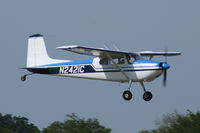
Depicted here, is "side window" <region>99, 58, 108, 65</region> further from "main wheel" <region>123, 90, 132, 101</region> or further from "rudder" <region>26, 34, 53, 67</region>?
"rudder" <region>26, 34, 53, 67</region>

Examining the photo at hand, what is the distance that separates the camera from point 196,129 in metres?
33.8

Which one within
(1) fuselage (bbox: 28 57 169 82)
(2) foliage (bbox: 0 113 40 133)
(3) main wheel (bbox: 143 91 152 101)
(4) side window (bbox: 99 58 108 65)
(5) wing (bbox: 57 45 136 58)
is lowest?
(2) foliage (bbox: 0 113 40 133)

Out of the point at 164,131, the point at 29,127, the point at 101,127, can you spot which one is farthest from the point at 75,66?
the point at 29,127

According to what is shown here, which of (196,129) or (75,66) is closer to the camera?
(75,66)

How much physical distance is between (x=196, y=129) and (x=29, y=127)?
3635cm

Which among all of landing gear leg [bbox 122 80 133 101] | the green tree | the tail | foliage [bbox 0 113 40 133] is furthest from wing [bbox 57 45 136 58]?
foliage [bbox 0 113 40 133]

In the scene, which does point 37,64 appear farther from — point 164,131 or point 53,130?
point 53,130

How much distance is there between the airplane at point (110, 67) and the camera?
2688 centimetres

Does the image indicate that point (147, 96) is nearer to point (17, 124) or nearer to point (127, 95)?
point (127, 95)

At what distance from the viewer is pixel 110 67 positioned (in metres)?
27.9

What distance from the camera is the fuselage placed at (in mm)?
26953

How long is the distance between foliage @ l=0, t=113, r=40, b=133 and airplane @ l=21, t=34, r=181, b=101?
1444 inches

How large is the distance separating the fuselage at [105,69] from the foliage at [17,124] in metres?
36.8

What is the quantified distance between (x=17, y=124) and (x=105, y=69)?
41.1 metres
